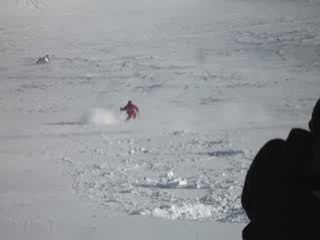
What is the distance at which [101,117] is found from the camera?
28.0ft

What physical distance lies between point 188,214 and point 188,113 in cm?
494

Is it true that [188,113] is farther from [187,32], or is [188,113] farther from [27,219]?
[187,32]

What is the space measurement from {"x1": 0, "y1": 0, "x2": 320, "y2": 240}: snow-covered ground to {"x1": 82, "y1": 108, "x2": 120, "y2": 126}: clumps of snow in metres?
0.02

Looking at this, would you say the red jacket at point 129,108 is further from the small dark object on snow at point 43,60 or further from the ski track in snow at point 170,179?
the small dark object on snow at point 43,60

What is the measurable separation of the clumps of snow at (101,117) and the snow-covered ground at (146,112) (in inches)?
0.8

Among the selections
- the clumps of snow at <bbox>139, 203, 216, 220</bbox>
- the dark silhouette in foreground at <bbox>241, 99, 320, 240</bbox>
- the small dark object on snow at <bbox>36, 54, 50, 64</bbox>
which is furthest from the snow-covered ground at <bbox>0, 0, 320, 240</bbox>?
the dark silhouette in foreground at <bbox>241, 99, 320, 240</bbox>

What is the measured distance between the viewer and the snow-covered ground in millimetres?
3932

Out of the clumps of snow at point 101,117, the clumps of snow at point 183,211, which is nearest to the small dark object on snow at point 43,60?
the clumps of snow at point 101,117

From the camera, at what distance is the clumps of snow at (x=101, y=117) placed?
808 cm

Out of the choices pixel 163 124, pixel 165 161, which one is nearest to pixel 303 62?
pixel 163 124

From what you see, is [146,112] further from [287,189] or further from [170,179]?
[287,189]

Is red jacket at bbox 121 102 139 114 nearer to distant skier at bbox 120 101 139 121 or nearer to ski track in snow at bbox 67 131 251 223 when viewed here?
distant skier at bbox 120 101 139 121

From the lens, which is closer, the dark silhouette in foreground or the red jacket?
the dark silhouette in foreground

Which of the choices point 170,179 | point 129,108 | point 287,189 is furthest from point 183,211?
point 129,108
